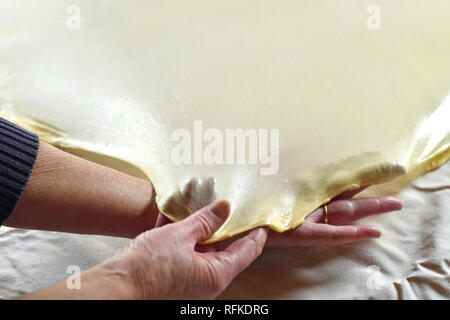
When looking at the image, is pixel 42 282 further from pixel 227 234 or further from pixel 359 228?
pixel 359 228

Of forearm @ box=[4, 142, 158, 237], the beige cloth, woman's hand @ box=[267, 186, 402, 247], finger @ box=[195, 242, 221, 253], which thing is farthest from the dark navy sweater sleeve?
woman's hand @ box=[267, 186, 402, 247]

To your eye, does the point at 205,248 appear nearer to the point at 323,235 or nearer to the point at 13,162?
the point at 323,235

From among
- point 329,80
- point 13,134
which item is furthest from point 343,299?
point 13,134

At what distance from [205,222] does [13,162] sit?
26 cm

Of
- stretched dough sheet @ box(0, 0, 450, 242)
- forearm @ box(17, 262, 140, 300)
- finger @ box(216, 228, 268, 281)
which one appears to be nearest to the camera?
forearm @ box(17, 262, 140, 300)

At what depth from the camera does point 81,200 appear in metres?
0.70

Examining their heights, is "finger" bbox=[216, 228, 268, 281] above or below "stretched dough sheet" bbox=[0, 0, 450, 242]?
below

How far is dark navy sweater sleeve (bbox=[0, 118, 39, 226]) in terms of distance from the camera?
0.62m

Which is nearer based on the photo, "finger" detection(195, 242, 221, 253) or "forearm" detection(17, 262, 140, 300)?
"forearm" detection(17, 262, 140, 300)

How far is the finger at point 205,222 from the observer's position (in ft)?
1.97

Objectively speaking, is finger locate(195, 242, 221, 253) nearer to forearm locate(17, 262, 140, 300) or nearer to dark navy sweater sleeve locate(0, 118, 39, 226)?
forearm locate(17, 262, 140, 300)

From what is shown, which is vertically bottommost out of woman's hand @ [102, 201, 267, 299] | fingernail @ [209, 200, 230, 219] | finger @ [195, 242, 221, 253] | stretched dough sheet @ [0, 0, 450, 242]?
woman's hand @ [102, 201, 267, 299]

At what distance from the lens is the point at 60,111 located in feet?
2.80

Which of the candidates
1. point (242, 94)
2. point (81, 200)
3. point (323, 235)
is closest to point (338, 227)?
point (323, 235)
